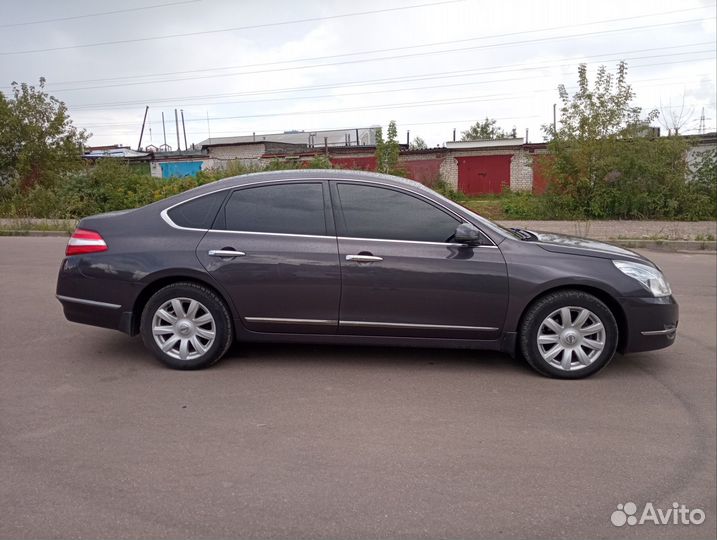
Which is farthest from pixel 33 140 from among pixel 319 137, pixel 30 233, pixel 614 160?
pixel 319 137

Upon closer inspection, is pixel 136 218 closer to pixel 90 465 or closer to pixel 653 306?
pixel 90 465

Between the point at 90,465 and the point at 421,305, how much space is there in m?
2.60

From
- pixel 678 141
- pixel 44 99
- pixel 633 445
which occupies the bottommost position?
pixel 633 445

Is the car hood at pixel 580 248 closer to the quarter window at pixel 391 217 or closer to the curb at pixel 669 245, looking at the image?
the quarter window at pixel 391 217

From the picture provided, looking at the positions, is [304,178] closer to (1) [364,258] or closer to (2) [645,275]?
(1) [364,258]

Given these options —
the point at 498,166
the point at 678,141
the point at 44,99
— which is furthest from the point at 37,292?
the point at 498,166

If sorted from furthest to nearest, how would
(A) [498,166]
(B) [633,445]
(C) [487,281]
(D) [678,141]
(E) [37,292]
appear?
(A) [498,166], (D) [678,141], (E) [37,292], (C) [487,281], (B) [633,445]

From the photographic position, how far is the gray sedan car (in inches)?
194

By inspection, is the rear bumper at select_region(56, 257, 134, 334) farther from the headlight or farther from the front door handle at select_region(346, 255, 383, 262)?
the headlight

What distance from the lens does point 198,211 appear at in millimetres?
5242

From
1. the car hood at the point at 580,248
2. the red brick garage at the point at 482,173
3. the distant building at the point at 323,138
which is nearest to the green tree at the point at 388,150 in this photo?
the red brick garage at the point at 482,173

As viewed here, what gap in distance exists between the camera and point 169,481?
3332 mm

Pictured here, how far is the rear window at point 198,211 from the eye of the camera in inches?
204

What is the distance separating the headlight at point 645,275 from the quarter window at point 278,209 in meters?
2.43
